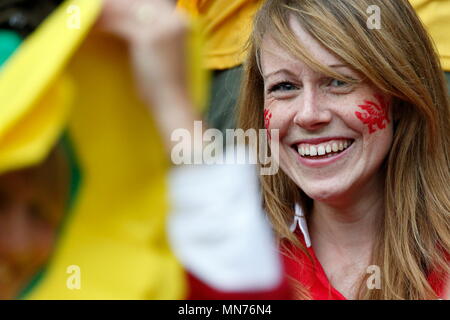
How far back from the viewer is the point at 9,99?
786mm

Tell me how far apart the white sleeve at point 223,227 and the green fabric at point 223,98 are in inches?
45.0

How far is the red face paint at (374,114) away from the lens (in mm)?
1487

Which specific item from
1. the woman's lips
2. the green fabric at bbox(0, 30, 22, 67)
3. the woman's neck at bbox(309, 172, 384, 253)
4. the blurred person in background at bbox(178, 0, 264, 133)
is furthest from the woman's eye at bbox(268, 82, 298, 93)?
the green fabric at bbox(0, 30, 22, 67)

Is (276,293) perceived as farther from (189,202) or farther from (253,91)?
(253,91)

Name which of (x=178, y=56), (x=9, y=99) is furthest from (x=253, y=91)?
(x=9, y=99)

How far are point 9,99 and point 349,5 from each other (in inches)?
34.0

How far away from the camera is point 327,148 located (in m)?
1.49

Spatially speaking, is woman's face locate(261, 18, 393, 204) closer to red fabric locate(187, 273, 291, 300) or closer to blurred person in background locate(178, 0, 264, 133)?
blurred person in background locate(178, 0, 264, 133)

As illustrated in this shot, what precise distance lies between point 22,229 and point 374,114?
34.1 inches

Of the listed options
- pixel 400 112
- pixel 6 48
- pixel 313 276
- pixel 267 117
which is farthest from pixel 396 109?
pixel 6 48

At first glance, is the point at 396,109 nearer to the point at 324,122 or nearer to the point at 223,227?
the point at 324,122

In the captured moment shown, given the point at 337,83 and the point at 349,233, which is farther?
the point at 349,233

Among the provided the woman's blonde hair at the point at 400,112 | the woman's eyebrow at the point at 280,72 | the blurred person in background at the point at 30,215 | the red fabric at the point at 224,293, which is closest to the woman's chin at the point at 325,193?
the woman's blonde hair at the point at 400,112

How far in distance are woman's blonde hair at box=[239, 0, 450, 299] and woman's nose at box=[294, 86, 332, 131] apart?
0.05 metres
